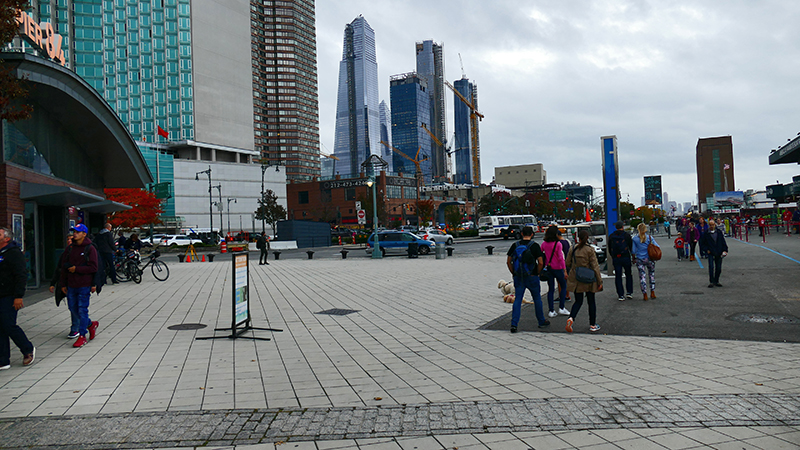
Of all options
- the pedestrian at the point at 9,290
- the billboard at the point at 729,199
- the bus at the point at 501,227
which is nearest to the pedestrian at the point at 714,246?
the pedestrian at the point at 9,290

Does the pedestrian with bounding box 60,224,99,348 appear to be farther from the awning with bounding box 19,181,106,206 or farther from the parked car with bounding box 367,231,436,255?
the parked car with bounding box 367,231,436,255

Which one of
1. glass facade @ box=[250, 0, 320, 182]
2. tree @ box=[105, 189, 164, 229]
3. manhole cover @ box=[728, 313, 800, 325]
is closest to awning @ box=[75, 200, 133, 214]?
manhole cover @ box=[728, 313, 800, 325]

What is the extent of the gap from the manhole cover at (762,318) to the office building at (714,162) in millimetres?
190946

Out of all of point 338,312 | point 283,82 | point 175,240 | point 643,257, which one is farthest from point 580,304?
point 283,82

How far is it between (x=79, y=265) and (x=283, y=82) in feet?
485

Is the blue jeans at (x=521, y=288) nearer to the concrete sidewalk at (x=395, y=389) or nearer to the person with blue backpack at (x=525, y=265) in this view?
the person with blue backpack at (x=525, y=265)

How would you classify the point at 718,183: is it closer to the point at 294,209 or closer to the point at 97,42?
the point at 294,209

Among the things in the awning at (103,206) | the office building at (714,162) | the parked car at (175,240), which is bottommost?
the parked car at (175,240)

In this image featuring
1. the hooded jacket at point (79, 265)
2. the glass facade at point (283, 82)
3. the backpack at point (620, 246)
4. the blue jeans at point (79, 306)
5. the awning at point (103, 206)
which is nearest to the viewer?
the hooded jacket at point (79, 265)

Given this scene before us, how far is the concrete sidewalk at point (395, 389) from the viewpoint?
4.26 meters

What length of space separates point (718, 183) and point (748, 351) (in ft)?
663

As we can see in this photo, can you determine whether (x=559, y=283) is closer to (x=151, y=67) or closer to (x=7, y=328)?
(x=7, y=328)

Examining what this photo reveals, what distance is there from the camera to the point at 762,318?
9.03 metres

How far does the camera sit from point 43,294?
14.6 metres
